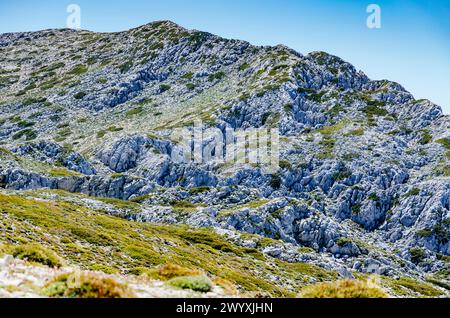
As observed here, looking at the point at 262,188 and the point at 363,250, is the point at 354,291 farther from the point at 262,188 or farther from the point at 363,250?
the point at 262,188

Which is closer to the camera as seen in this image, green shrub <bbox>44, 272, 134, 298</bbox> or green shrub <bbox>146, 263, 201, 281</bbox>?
green shrub <bbox>44, 272, 134, 298</bbox>

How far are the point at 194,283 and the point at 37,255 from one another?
367 inches

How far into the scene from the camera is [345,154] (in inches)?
7205

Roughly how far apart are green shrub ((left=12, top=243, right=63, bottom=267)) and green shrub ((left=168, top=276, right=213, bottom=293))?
25.6ft

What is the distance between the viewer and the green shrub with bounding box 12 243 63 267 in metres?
19.4

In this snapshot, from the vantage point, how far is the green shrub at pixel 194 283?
1391 centimetres

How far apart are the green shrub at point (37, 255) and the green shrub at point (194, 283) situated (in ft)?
25.6

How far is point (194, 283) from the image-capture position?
14.0 m

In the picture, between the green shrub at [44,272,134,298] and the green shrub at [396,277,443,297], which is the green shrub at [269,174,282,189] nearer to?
the green shrub at [396,277,443,297]

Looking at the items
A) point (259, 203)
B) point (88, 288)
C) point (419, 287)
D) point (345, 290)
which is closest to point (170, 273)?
point (88, 288)

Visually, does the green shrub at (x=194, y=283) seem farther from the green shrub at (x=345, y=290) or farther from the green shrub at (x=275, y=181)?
the green shrub at (x=275, y=181)

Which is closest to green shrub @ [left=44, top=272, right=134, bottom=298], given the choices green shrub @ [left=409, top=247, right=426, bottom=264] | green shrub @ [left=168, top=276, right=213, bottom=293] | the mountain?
green shrub @ [left=168, top=276, right=213, bottom=293]

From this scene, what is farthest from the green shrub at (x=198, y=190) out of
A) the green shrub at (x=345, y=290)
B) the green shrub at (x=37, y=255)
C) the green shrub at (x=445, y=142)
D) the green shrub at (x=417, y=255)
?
the green shrub at (x=345, y=290)

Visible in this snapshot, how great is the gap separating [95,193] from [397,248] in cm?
10123
